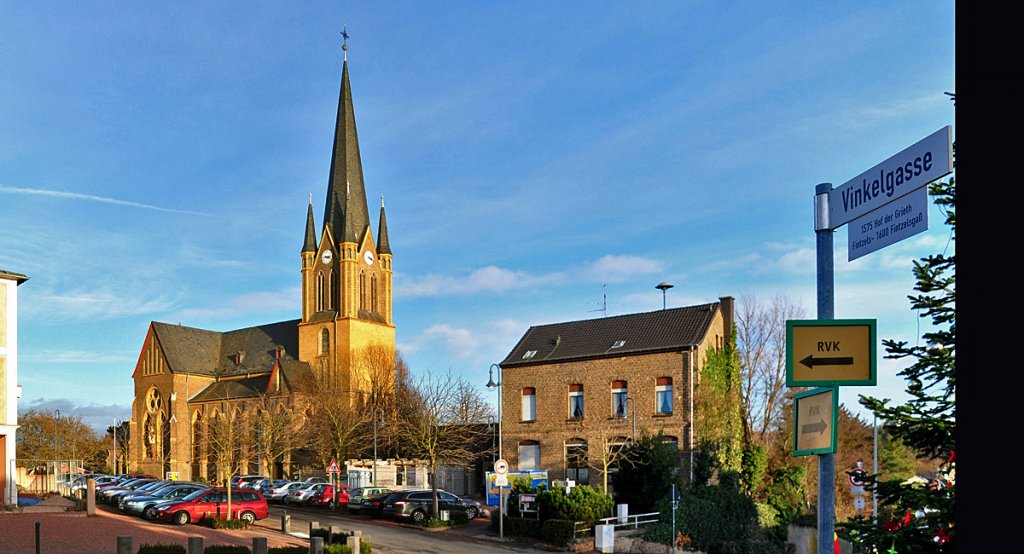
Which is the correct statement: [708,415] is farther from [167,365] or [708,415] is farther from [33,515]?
[167,365]

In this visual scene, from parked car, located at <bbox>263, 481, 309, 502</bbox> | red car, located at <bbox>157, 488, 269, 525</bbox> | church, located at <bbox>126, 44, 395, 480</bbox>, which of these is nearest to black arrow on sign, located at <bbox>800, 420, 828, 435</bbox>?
red car, located at <bbox>157, 488, 269, 525</bbox>

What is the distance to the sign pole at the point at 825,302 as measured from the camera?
4.68 meters

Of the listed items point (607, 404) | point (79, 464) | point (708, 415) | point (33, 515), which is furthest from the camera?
point (79, 464)

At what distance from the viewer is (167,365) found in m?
91.7

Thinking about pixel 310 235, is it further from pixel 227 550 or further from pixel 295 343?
pixel 227 550

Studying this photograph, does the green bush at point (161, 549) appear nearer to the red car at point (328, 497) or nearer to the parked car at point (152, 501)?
the parked car at point (152, 501)

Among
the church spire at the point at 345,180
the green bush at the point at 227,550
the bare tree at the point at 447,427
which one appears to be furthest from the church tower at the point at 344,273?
the green bush at the point at 227,550

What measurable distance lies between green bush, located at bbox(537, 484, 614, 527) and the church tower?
52.0m

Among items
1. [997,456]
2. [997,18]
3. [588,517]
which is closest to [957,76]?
[997,18]

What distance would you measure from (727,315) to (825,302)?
41.7 metres

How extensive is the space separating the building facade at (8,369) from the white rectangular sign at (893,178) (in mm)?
41732

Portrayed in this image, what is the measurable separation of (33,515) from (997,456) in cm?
3735

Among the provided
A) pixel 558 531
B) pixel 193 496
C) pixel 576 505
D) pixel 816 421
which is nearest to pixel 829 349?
pixel 816 421

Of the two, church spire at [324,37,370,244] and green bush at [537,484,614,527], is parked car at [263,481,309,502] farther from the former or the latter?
church spire at [324,37,370,244]
